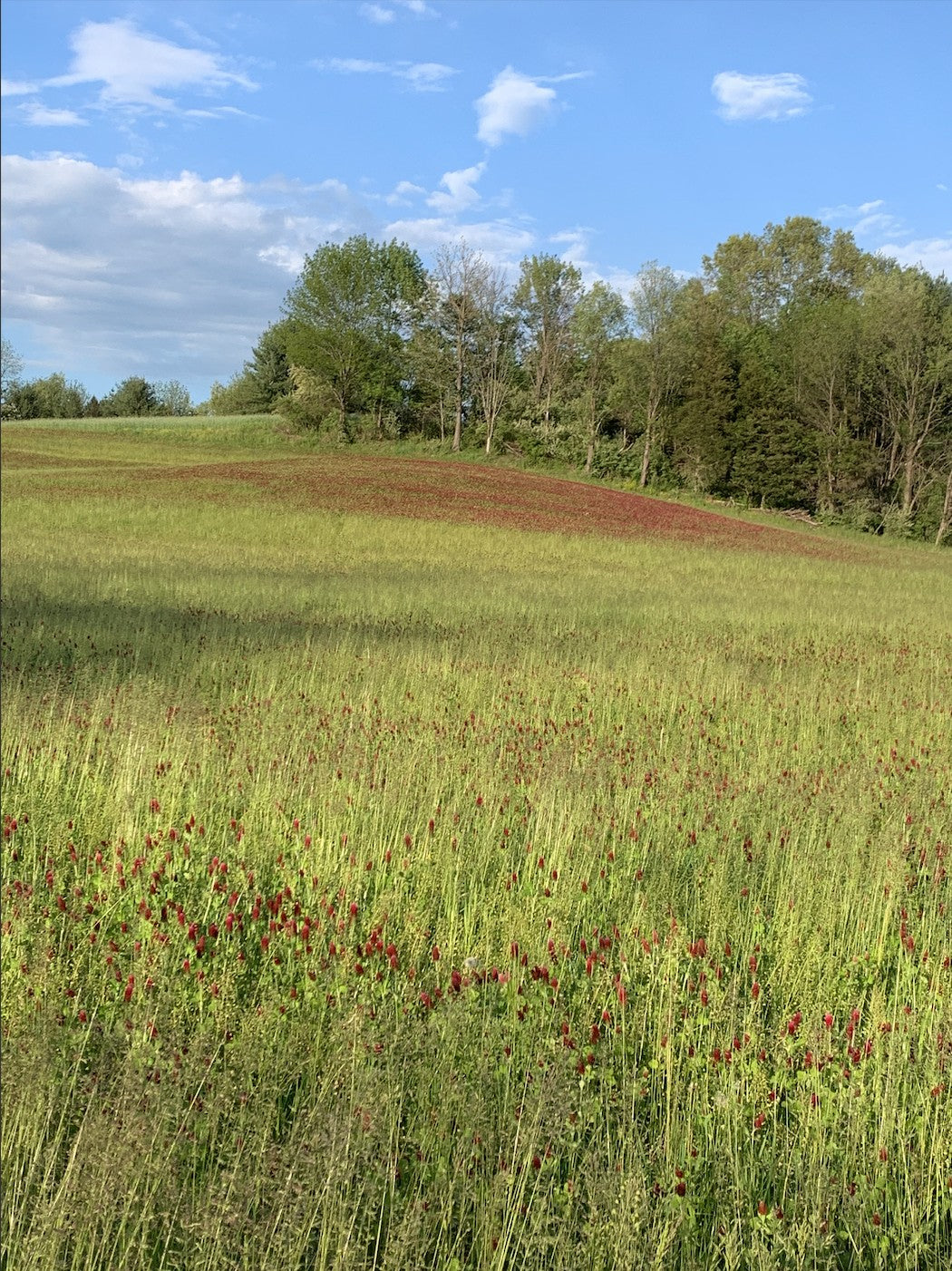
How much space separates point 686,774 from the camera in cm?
804

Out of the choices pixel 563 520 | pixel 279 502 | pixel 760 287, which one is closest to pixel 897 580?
pixel 563 520

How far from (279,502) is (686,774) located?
2747 centimetres

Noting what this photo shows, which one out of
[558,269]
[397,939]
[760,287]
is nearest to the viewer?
[397,939]

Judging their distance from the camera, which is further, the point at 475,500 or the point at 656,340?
the point at 656,340

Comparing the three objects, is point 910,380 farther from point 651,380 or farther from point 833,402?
point 651,380

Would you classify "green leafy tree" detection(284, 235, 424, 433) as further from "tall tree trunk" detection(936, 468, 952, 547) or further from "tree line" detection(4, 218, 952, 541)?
"tall tree trunk" detection(936, 468, 952, 547)

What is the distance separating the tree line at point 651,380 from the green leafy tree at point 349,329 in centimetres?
13

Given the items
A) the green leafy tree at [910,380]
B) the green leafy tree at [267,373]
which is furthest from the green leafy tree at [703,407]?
the green leafy tree at [267,373]

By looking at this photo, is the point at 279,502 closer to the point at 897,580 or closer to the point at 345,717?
the point at 897,580

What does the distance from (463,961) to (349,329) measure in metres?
66.6

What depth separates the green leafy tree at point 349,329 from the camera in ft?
217

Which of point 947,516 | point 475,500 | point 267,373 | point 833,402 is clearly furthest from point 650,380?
point 267,373

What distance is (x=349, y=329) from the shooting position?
67062 millimetres

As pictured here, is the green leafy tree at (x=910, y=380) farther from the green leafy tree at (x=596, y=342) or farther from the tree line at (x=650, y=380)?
the green leafy tree at (x=596, y=342)
